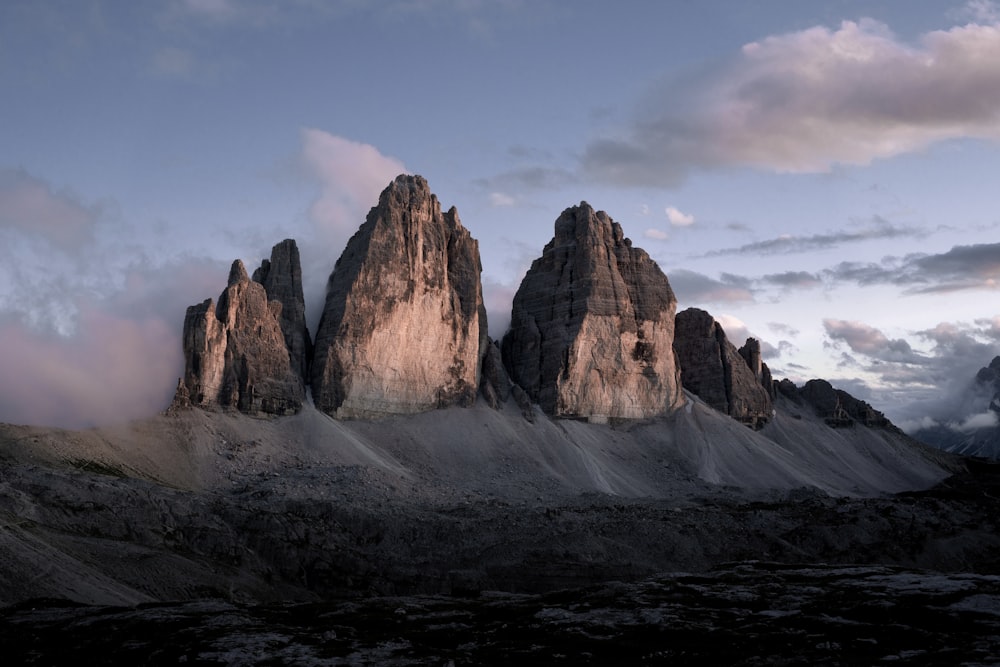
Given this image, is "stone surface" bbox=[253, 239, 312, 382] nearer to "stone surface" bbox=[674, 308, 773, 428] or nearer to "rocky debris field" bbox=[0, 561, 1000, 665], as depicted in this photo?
"stone surface" bbox=[674, 308, 773, 428]

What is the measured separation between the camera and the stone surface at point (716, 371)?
163375 millimetres

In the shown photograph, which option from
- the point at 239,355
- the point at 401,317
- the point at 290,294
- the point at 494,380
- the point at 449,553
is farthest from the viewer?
the point at 494,380

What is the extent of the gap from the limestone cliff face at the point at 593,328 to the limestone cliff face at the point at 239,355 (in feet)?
131

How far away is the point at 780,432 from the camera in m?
167

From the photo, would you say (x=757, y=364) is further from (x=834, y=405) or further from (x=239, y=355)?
(x=239, y=355)

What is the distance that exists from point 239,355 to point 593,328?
55281 millimetres

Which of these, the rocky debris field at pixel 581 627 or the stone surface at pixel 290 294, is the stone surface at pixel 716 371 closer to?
the stone surface at pixel 290 294

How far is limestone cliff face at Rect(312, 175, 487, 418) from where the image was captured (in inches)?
4771

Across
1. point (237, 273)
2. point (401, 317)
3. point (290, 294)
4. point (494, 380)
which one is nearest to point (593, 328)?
point (494, 380)

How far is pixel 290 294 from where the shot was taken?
12575cm

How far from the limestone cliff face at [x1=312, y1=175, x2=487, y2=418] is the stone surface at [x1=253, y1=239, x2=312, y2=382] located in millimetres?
2186

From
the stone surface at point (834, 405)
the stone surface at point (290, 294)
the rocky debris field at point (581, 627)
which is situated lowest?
the rocky debris field at point (581, 627)

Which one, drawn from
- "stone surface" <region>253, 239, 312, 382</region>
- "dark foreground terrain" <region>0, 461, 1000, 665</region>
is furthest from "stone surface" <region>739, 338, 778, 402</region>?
"dark foreground terrain" <region>0, 461, 1000, 665</region>

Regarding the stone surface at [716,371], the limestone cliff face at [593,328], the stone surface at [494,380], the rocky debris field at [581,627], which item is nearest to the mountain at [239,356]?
the stone surface at [494,380]
